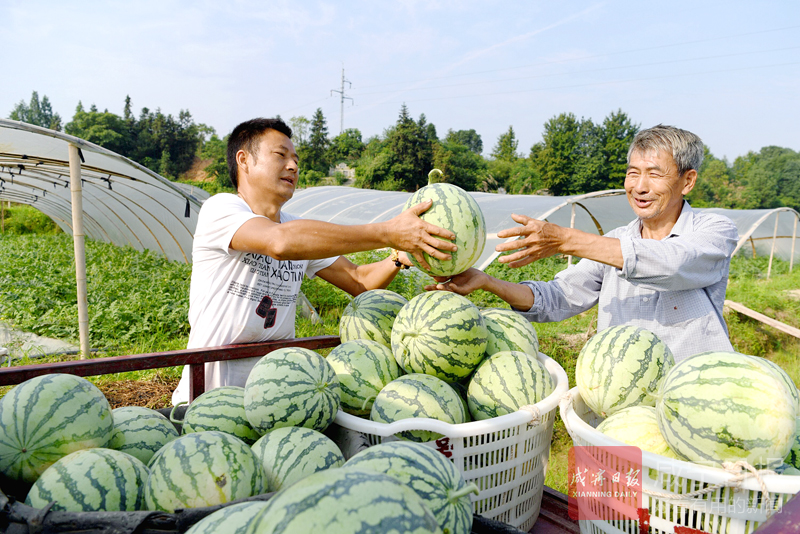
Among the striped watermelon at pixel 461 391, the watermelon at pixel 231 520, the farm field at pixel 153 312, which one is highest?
the watermelon at pixel 231 520

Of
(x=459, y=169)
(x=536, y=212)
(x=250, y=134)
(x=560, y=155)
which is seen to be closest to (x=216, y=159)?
(x=459, y=169)

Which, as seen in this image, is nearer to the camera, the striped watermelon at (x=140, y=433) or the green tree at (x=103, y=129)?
the striped watermelon at (x=140, y=433)

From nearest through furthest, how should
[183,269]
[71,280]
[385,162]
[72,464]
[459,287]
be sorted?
[72,464], [459,287], [71,280], [183,269], [385,162]

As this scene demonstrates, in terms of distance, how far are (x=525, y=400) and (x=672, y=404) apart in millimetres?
494

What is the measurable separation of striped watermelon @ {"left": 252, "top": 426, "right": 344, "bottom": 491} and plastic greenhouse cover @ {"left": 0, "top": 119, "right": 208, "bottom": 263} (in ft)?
18.5

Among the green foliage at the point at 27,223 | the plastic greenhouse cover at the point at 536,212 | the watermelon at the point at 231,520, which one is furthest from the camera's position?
the green foliage at the point at 27,223

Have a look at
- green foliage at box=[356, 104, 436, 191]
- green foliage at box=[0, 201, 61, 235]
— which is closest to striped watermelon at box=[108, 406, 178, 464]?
green foliage at box=[0, 201, 61, 235]

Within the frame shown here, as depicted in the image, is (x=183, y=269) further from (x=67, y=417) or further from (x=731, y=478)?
(x=731, y=478)

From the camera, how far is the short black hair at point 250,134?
113 inches

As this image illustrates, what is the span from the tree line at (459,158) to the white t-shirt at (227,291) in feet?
119

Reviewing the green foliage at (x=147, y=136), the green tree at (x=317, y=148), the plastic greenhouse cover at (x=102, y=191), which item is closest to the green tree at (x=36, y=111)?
the green foliage at (x=147, y=136)

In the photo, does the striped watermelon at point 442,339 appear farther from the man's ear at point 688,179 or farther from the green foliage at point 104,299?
the green foliage at point 104,299

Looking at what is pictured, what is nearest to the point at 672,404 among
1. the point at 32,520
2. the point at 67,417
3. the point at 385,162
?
the point at 32,520

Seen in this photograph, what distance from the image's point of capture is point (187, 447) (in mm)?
1303
